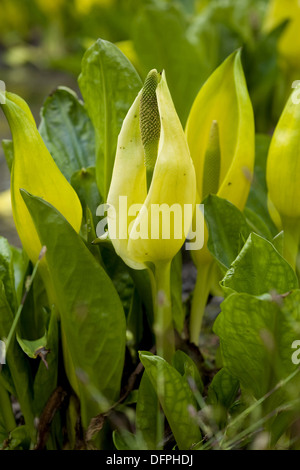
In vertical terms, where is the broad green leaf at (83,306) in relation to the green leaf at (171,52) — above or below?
below

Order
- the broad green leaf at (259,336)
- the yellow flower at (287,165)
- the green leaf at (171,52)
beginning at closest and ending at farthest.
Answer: the broad green leaf at (259,336) < the yellow flower at (287,165) < the green leaf at (171,52)

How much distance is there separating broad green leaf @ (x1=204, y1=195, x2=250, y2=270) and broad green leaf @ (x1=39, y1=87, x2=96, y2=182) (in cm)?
22

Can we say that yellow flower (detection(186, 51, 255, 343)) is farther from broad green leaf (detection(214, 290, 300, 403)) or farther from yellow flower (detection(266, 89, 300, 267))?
broad green leaf (detection(214, 290, 300, 403))

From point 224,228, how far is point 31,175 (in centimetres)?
22

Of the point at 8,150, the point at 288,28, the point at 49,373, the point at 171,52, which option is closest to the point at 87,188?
the point at 8,150

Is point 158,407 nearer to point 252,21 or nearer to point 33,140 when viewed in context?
→ point 33,140

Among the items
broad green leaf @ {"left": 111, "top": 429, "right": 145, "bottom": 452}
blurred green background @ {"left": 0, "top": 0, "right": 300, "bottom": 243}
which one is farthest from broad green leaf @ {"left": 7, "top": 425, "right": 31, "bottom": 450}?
blurred green background @ {"left": 0, "top": 0, "right": 300, "bottom": 243}

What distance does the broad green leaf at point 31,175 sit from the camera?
2.05ft

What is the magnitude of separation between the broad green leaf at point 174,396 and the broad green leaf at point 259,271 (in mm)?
102

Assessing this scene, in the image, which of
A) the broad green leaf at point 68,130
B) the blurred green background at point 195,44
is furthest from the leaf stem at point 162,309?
the blurred green background at point 195,44

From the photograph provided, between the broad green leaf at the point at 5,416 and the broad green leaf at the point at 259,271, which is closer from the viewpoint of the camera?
the broad green leaf at the point at 259,271

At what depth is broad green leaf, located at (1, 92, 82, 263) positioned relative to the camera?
0.62 m

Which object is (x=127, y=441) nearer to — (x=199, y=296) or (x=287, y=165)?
(x=199, y=296)

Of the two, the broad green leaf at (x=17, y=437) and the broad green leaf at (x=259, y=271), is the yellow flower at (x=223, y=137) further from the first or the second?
the broad green leaf at (x=17, y=437)
